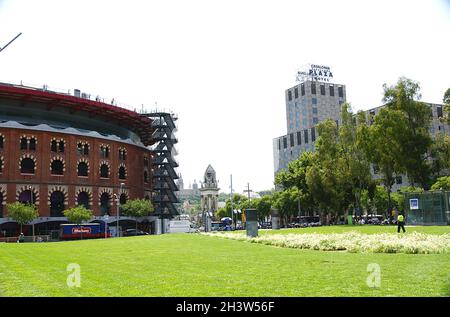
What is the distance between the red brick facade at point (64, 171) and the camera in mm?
59000

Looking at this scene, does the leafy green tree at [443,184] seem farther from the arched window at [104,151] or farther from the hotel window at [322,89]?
the hotel window at [322,89]

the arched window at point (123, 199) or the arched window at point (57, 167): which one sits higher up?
the arched window at point (57, 167)

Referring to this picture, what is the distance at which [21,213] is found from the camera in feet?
175

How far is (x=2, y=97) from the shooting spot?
61594 mm

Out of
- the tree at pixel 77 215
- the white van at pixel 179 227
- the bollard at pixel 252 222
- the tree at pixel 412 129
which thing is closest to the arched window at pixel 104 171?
the tree at pixel 77 215

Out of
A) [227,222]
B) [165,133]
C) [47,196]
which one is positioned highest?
[165,133]

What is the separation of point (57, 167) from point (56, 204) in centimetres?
523

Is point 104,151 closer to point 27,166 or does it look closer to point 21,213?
point 27,166

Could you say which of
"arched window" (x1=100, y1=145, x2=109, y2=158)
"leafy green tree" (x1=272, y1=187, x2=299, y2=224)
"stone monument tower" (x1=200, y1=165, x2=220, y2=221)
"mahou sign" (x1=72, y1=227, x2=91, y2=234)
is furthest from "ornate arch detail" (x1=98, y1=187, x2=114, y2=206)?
"stone monument tower" (x1=200, y1=165, x2=220, y2=221)

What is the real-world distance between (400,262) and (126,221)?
2388 inches

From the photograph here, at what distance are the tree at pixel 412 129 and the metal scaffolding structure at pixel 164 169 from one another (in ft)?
149

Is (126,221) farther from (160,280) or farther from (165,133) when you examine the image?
(160,280)
